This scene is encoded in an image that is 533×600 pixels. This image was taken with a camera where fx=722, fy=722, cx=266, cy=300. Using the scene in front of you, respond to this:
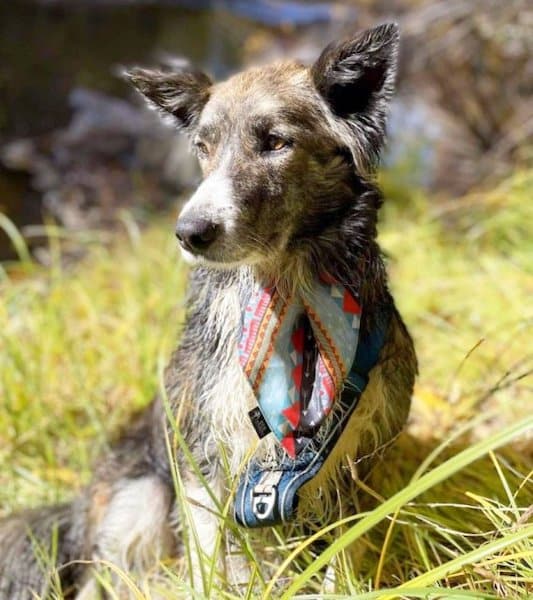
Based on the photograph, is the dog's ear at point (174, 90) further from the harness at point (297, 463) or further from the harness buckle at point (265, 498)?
the harness buckle at point (265, 498)

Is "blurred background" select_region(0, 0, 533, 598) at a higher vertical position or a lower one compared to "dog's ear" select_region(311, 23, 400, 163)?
lower

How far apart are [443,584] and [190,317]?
3.93 ft

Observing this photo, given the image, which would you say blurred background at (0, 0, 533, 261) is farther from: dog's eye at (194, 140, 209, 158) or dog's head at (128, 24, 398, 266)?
dog's head at (128, 24, 398, 266)

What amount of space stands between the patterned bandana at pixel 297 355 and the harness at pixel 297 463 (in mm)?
46

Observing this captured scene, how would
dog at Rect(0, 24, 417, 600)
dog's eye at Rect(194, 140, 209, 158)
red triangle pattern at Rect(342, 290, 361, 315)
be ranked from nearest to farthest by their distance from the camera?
dog at Rect(0, 24, 417, 600) < red triangle pattern at Rect(342, 290, 361, 315) < dog's eye at Rect(194, 140, 209, 158)

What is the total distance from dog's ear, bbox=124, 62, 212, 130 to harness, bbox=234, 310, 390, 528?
0.98 metres

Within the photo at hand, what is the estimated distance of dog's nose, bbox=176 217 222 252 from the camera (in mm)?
2004

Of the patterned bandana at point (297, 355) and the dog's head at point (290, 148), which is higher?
the dog's head at point (290, 148)

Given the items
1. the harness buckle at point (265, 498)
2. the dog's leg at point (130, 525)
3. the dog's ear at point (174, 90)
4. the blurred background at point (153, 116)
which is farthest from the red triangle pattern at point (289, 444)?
the blurred background at point (153, 116)

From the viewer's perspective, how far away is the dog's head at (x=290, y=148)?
208cm

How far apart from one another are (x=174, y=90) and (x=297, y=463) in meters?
1.33

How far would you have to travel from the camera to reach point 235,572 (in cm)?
247

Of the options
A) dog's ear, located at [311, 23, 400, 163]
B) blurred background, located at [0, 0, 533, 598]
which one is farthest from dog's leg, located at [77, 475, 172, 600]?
dog's ear, located at [311, 23, 400, 163]

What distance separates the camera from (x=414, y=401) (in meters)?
3.60
